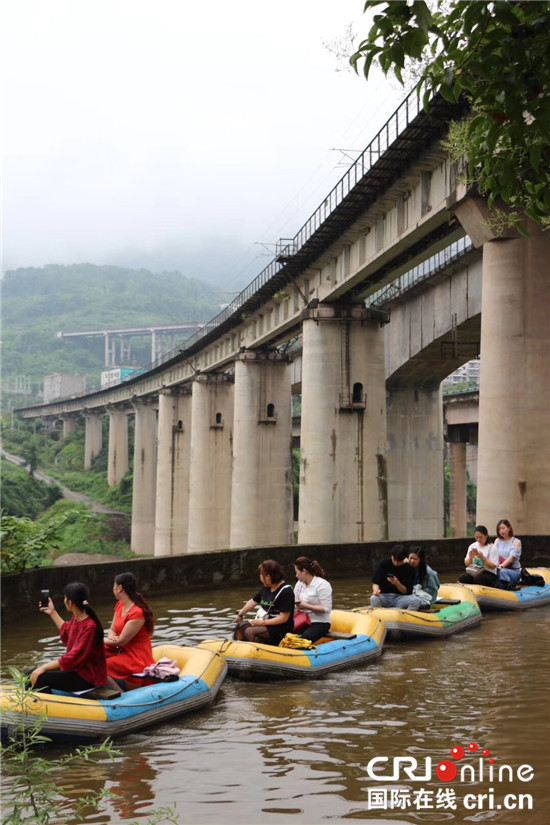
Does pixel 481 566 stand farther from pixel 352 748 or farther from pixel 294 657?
pixel 352 748

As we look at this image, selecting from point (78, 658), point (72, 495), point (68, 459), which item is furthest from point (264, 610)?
point (68, 459)

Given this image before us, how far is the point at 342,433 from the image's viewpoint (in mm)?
33906

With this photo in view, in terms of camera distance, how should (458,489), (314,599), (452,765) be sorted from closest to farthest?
(452,765) → (314,599) → (458,489)

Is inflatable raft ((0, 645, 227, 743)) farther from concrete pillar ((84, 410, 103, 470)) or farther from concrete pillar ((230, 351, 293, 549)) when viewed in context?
concrete pillar ((84, 410, 103, 470))

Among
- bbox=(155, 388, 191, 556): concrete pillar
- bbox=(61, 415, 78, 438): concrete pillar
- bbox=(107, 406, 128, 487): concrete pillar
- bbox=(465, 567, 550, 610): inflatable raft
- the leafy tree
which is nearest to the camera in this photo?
the leafy tree

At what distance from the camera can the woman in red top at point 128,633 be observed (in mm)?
9125

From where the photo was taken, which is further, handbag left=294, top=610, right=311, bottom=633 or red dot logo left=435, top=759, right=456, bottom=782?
handbag left=294, top=610, right=311, bottom=633

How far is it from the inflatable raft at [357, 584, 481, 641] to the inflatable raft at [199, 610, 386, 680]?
1200 mm

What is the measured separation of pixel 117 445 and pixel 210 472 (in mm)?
44350

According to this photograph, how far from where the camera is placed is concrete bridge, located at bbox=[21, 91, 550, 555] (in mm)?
20891

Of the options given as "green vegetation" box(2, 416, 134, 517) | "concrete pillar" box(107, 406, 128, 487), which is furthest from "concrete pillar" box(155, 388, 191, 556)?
"concrete pillar" box(107, 406, 128, 487)

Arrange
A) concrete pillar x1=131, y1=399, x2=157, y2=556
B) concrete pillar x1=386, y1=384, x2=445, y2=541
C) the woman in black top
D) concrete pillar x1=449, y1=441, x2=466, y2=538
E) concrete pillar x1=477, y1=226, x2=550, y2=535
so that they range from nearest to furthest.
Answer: the woman in black top
concrete pillar x1=477, y1=226, x2=550, y2=535
concrete pillar x1=386, y1=384, x2=445, y2=541
concrete pillar x1=449, y1=441, x2=466, y2=538
concrete pillar x1=131, y1=399, x2=157, y2=556

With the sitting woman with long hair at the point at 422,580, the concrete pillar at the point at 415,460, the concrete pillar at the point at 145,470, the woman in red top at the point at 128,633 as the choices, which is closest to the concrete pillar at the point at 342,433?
the concrete pillar at the point at 415,460

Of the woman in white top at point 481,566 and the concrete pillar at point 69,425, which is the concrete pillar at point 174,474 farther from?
the concrete pillar at point 69,425
